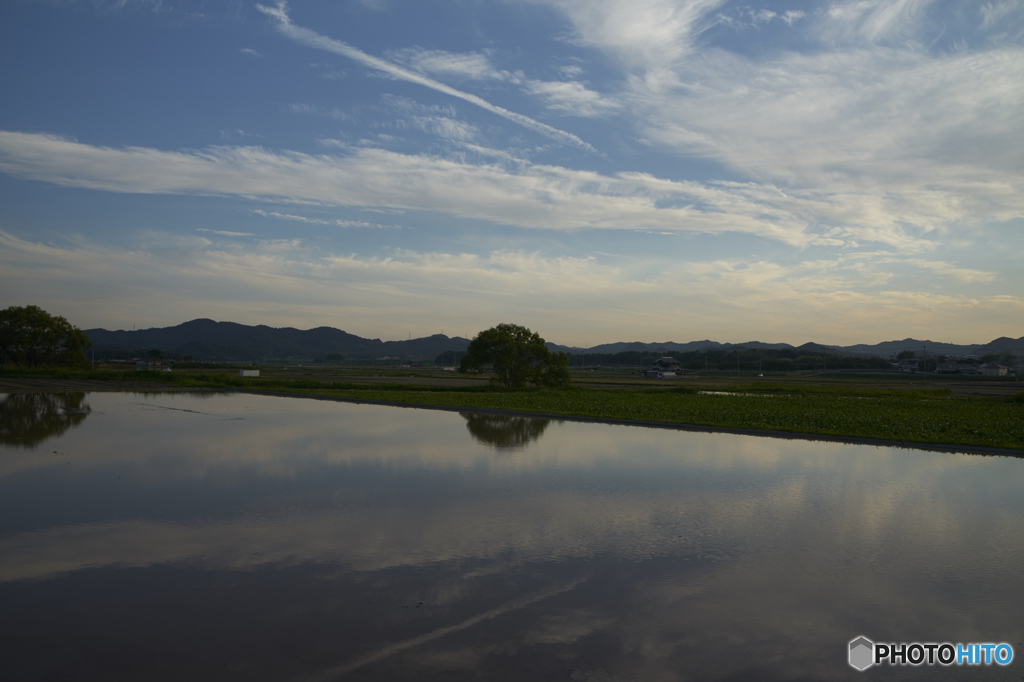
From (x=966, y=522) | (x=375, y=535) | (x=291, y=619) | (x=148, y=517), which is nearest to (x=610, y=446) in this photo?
(x=966, y=522)

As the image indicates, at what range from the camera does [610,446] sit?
60.2 feet

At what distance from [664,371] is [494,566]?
4291 inches

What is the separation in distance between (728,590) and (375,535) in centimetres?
478

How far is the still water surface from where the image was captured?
5.23m

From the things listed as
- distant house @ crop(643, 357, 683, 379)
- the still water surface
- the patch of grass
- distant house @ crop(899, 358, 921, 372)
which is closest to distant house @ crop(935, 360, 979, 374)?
distant house @ crop(899, 358, 921, 372)

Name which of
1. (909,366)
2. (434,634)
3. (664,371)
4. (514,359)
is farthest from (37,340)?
(909,366)

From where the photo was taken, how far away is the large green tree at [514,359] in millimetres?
49781

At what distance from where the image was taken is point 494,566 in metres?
7.46

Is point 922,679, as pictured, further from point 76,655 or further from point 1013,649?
point 76,655

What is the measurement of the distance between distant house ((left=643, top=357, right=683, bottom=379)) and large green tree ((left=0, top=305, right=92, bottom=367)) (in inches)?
3043

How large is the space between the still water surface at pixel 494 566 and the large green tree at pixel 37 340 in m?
60.4

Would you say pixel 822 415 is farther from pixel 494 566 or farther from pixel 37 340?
pixel 37 340

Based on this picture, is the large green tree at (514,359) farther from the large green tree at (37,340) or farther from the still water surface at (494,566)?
the large green tree at (37,340)

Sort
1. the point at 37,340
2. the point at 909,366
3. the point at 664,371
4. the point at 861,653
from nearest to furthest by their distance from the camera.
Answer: the point at 861,653 < the point at 37,340 < the point at 909,366 < the point at 664,371
